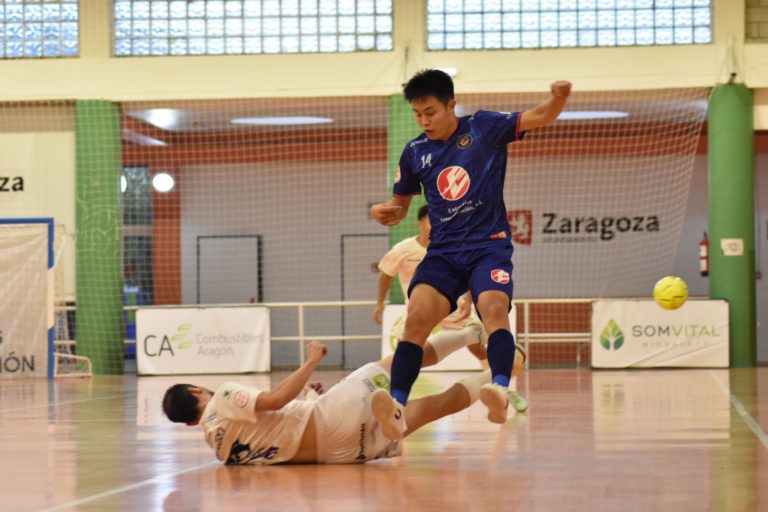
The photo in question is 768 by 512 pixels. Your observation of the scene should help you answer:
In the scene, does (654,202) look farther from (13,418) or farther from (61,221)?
(13,418)

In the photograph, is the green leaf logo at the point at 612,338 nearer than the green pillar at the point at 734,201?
Yes

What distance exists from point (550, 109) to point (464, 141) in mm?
549

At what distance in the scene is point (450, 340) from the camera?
6.44 m

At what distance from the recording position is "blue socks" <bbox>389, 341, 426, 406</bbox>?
530 centimetres

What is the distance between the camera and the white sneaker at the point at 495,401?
4.99 metres

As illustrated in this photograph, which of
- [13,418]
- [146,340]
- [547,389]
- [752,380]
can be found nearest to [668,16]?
[752,380]

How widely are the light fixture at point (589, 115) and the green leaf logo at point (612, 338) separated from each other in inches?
174

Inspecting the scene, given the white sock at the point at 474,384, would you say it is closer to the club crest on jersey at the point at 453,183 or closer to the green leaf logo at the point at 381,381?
the green leaf logo at the point at 381,381

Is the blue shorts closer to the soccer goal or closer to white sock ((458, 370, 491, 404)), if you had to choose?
white sock ((458, 370, 491, 404))


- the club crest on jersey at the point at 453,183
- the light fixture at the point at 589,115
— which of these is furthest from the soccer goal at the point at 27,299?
the club crest on jersey at the point at 453,183

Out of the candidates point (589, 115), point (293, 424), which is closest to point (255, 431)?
point (293, 424)

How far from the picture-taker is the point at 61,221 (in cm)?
1770

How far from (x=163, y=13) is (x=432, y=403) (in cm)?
1284

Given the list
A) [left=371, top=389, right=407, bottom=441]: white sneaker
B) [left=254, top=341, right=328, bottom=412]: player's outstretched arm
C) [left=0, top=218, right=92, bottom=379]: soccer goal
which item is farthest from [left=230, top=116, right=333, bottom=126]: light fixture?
[left=371, top=389, right=407, bottom=441]: white sneaker
